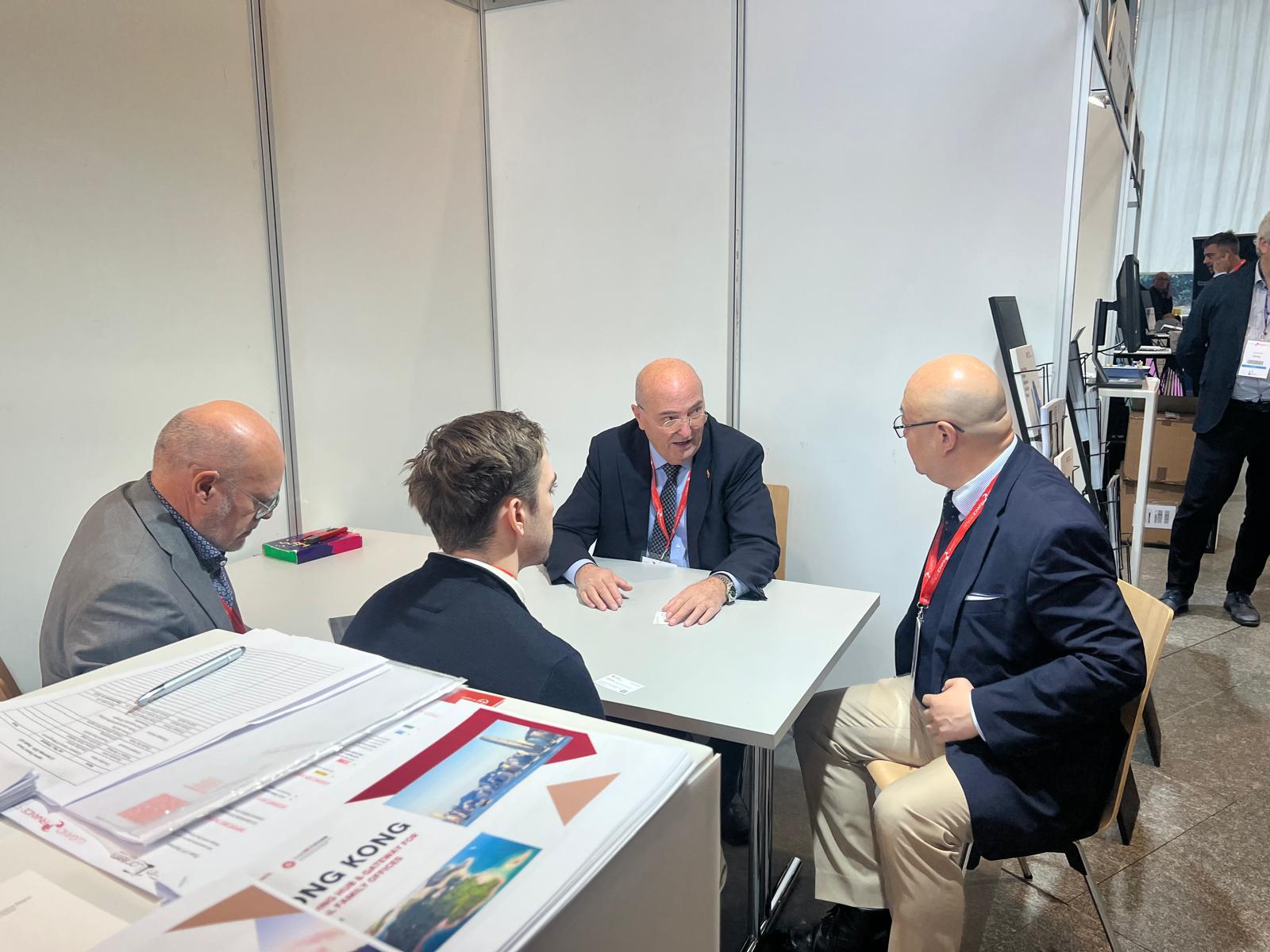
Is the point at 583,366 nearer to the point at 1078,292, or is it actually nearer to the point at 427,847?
the point at 1078,292

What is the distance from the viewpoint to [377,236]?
3205 mm

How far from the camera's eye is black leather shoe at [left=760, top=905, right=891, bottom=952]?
1.95 meters

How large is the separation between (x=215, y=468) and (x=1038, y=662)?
5.44 feet

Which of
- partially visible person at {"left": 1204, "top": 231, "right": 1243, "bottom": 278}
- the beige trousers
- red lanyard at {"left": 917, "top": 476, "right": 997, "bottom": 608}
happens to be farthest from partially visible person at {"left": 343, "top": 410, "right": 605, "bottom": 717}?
partially visible person at {"left": 1204, "top": 231, "right": 1243, "bottom": 278}

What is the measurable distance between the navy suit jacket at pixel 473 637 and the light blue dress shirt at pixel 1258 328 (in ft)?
12.6

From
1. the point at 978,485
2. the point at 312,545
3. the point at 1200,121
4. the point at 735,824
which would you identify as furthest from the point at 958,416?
the point at 1200,121

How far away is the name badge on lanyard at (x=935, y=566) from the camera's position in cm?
184

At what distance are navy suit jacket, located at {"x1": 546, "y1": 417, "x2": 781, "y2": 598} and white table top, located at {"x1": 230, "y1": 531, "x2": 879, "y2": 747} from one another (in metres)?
0.15

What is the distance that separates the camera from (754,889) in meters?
2.05

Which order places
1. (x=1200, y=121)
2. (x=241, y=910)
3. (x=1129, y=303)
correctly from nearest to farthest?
(x=241, y=910)
(x=1129, y=303)
(x=1200, y=121)

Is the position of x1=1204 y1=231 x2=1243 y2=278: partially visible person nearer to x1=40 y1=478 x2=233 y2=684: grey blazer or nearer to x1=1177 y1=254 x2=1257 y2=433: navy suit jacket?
x1=1177 y1=254 x2=1257 y2=433: navy suit jacket

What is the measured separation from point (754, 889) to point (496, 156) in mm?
3044

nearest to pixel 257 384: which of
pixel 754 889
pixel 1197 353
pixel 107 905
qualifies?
pixel 754 889

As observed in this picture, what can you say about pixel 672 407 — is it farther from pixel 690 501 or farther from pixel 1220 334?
pixel 1220 334
